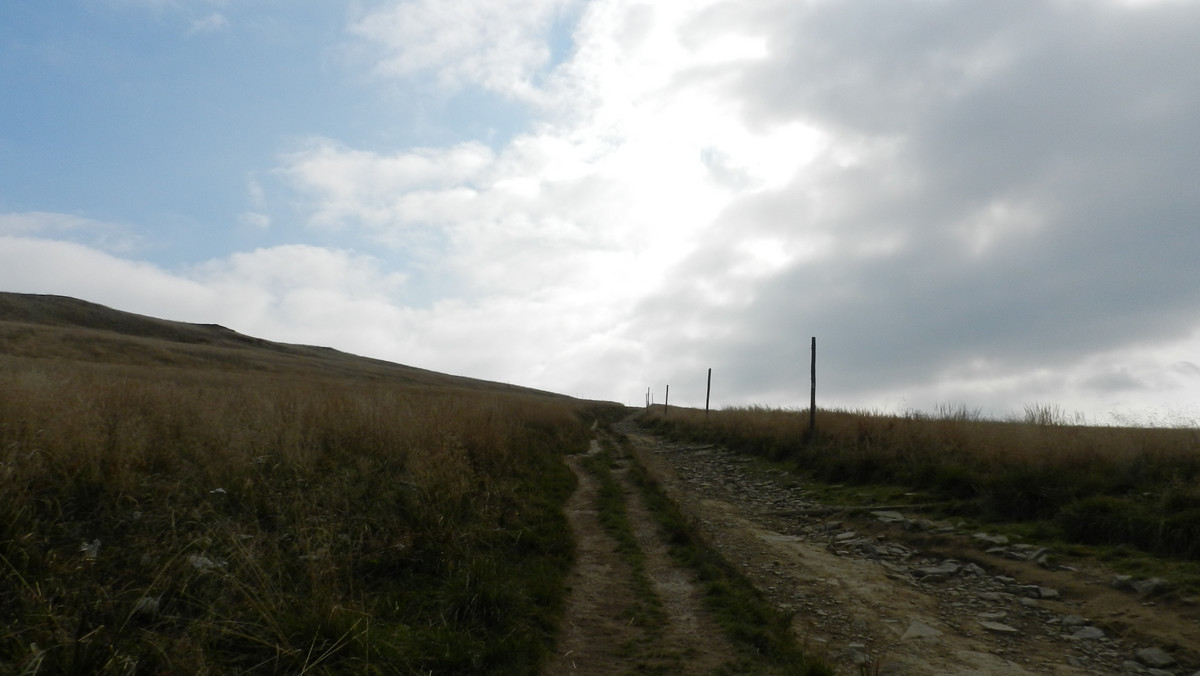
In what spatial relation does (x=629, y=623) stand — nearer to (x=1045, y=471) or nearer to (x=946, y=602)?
(x=946, y=602)

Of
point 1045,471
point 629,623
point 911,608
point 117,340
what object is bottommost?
point 629,623

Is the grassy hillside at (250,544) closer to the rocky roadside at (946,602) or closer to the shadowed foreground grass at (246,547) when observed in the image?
the shadowed foreground grass at (246,547)

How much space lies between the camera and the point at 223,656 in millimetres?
3939

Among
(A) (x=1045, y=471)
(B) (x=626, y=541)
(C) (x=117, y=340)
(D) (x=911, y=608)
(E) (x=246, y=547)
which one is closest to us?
(E) (x=246, y=547)

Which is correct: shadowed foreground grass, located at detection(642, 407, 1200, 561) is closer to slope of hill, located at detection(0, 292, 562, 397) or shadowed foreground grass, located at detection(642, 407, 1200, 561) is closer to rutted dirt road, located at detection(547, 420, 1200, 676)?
rutted dirt road, located at detection(547, 420, 1200, 676)

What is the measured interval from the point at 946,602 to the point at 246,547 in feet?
22.1

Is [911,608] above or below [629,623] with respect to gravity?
above

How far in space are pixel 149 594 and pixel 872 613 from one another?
6105mm

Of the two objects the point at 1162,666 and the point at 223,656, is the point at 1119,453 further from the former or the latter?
the point at 223,656

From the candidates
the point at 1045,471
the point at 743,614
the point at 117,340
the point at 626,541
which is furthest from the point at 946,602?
the point at 117,340

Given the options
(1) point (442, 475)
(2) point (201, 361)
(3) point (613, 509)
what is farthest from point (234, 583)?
(2) point (201, 361)

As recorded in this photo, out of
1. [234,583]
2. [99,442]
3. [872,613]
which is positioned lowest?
[872,613]

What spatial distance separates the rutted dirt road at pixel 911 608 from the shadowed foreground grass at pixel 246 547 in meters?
0.80

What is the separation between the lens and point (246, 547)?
5172 millimetres
